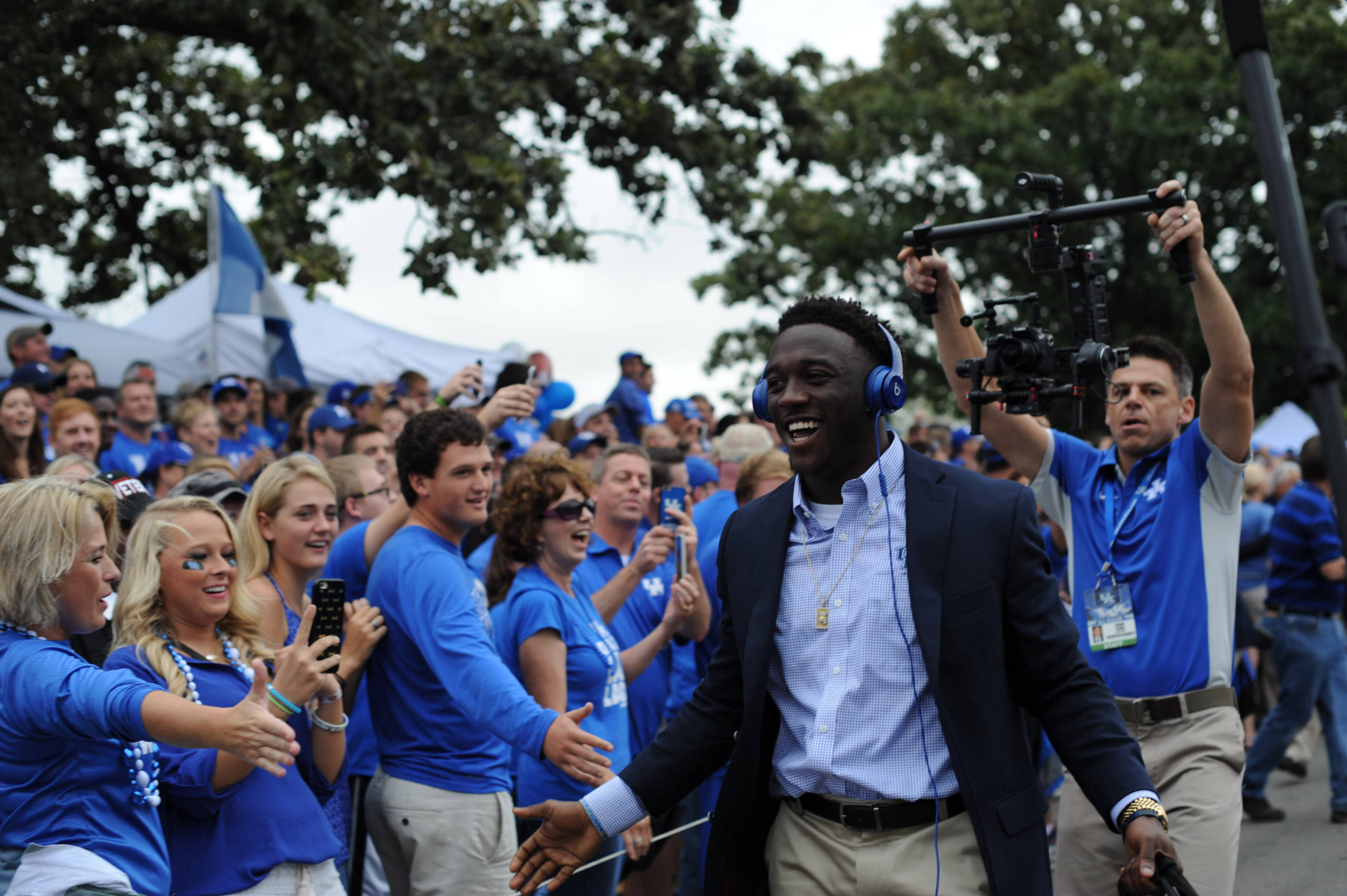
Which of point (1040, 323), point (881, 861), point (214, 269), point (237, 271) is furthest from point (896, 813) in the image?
point (237, 271)

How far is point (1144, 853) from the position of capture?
2.66m

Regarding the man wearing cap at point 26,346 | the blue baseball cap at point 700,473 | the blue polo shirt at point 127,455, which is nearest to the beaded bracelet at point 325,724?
the blue polo shirt at point 127,455

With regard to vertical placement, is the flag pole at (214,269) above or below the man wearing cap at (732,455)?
above

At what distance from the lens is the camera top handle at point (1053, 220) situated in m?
3.61

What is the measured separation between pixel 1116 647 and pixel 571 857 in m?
2.09

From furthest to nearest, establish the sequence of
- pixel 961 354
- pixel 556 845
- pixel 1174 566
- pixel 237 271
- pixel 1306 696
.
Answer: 1. pixel 237 271
2. pixel 1306 696
3. pixel 961 354
4. pixel 1174 566
5. pixel 556 845

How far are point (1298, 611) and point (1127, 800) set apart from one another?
683 centimetres

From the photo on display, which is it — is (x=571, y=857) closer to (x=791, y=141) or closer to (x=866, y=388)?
(x=866, y=388)

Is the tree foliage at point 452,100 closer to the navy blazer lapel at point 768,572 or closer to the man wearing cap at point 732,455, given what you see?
the man wearing cap at point 732,455

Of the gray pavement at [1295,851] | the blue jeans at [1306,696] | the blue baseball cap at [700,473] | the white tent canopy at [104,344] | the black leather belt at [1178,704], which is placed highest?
the white tent canopy at [104,344]

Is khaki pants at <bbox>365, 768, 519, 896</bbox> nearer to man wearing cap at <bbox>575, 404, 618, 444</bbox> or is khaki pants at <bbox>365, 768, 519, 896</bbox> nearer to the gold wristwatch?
the gold wristwatch

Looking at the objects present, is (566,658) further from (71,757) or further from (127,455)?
(127,455)

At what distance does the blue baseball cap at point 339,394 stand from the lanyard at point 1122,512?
23.6 ft

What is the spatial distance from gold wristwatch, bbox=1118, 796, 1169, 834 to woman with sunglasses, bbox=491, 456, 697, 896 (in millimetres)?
2264
